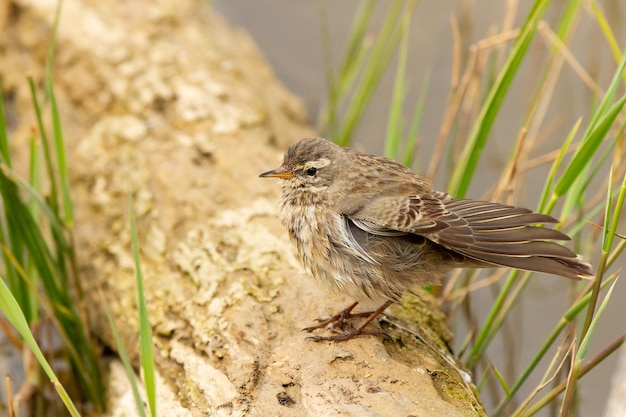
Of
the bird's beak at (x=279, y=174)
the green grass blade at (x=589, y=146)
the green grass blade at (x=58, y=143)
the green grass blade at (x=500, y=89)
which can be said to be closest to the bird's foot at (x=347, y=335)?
the bird's beak at (x=279, y=174)

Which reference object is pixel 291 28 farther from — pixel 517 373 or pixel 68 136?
pixel 517 373

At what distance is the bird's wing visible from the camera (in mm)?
3498

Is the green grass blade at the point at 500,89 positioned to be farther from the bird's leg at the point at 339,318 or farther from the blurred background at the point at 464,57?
the blurred background at the point at 464,57

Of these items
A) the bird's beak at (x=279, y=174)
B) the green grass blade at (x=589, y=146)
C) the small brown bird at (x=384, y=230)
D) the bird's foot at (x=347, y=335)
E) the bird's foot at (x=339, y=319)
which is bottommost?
the bird's foot at (x=347, y=335)

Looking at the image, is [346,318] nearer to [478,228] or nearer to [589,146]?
[478,228]

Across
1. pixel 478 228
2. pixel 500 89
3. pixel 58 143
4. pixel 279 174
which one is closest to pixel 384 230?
pixel 478 228

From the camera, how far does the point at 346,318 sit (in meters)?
4.12

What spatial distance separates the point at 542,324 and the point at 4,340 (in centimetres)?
429

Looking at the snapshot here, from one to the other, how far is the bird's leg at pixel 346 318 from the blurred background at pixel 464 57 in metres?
1.67

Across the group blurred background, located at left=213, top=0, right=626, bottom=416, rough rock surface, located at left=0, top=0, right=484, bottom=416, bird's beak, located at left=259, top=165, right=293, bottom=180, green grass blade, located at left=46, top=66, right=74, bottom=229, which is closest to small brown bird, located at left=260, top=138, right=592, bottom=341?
bird's beak, located at left=259, top=165, right=293, bottom=180

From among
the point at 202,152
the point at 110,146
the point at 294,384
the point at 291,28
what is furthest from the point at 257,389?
the point at 291,28

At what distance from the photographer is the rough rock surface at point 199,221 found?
3639 mm

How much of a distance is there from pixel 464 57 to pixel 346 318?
432 centimetres

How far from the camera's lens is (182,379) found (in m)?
3.91
